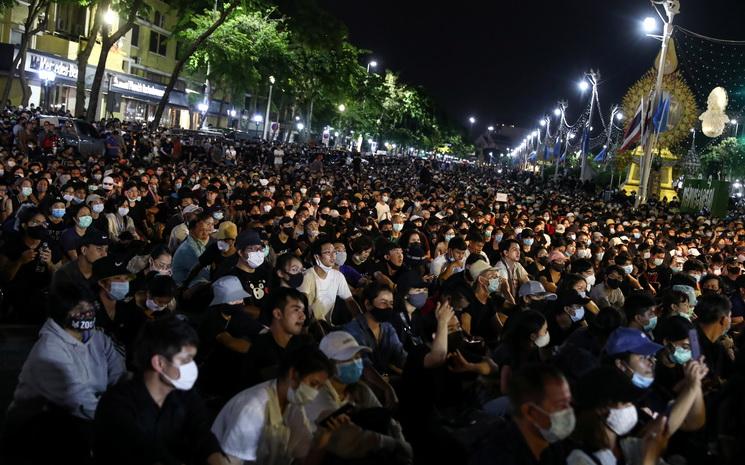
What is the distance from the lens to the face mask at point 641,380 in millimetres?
5246

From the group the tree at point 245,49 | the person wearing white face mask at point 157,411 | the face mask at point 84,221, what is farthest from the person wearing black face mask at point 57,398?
the tree at point 245,49

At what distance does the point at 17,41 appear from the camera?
5016 cm

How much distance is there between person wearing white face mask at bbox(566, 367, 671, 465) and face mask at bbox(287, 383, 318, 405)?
1362mm

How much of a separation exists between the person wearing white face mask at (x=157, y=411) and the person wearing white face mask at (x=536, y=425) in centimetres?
140

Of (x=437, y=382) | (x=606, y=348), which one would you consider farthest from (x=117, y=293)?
(x=606, y=348)

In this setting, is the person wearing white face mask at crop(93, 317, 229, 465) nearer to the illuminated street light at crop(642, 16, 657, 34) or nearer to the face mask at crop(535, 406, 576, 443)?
the face mask at crop(535, 406, 576, 443)

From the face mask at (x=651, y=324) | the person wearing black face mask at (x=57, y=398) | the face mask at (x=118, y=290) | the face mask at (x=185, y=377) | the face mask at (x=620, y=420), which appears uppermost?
the face mask at (x=651, y=324)

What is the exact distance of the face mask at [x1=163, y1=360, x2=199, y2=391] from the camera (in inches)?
168

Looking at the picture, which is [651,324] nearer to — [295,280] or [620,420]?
[620,420]

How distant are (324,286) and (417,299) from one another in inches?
42.3

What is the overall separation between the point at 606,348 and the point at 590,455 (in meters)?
1.54

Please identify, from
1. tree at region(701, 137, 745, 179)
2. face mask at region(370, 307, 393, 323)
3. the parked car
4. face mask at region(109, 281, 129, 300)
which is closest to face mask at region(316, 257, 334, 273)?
face mask at region(370, 307, 393, 323)

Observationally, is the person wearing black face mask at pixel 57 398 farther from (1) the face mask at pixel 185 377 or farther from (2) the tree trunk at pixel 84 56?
(2) the tree trunk at pixel 84 56

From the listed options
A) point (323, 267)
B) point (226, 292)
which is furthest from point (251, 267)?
point (226, 292)
